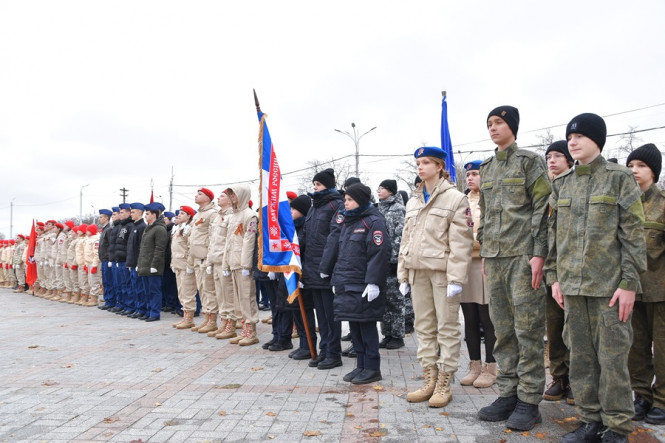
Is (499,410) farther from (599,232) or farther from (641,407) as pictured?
(599,232)

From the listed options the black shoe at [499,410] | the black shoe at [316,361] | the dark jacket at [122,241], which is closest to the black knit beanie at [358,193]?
the black shoe at [316,361]

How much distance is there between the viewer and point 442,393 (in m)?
4.80

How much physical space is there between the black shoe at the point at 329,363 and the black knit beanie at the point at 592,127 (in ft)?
13.2

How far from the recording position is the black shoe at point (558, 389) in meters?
4.94

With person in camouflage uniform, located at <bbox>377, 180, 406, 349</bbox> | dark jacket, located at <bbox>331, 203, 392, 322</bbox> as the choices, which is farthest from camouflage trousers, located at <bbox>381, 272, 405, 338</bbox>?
dark jacket, located at <bbox>331, 203, 392, 322</bbox>

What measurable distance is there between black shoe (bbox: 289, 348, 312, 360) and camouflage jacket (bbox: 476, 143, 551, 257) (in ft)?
11.3

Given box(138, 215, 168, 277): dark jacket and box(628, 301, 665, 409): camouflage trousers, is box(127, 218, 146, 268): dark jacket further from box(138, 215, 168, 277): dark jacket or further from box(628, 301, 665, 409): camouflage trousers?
box(628, 301, 665, 409): camouflage trousers

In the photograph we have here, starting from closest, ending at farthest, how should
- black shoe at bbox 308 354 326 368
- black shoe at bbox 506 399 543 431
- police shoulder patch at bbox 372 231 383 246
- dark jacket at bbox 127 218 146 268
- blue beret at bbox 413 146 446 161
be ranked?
black shoe at bbox 506 399 543 431
blue beret at bbox 413 146 446 161
police shoulder patch at bbox 372 231 383 246
black shoe at bbox 308 354 326 368
dark jacket at bbox 127 218 146 268

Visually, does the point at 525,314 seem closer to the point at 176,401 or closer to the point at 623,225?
the point at 623,225

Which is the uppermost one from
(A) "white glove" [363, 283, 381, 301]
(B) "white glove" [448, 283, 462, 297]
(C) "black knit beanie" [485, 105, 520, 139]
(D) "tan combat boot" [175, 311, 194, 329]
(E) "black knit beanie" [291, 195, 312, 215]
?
(C) "black knit beanie" [485, 105, 520, 139]

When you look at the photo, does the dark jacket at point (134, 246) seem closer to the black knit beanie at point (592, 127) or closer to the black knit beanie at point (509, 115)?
the black knit beanie at point (509, 115)

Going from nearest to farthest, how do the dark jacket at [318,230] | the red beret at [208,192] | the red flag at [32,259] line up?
the dark jacket at [318,230], the red beret at [208,192], the red flag at [32,259]

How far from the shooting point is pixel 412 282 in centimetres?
508

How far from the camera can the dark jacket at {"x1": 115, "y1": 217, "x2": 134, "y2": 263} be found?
12.4 meters
